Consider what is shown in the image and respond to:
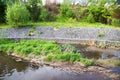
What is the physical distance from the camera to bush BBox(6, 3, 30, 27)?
76.9 feet

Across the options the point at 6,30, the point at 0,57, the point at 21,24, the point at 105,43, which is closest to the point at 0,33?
the point at 6,30

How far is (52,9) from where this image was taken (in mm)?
32344

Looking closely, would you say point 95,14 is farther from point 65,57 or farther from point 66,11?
point 65,57

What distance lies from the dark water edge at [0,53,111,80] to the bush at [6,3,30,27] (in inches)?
329

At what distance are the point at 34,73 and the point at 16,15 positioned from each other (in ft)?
34.5

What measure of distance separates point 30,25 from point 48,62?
31.9 ft

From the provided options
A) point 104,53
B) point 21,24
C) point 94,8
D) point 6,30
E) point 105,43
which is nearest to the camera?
point 104,53

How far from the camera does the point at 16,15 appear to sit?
2345 cm

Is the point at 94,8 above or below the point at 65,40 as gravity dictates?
above

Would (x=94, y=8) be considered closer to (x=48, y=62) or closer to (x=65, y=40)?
(x=65, y=40)

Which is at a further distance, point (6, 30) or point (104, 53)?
point (6, 30)

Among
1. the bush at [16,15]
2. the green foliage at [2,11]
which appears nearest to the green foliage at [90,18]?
the bush at [16,15]

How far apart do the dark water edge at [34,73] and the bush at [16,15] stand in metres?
8.36

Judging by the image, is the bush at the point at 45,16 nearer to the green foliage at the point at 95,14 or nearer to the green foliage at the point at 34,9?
the green foliage at the point at 34,9
